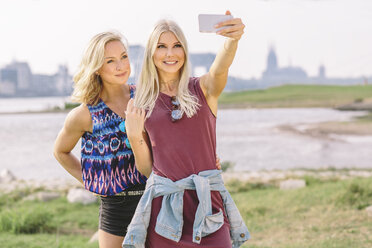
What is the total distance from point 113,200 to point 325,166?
429 inches

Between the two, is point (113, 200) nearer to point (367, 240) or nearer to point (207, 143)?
point (207, 143)

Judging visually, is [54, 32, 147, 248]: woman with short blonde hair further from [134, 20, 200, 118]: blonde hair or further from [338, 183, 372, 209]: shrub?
[338, 183, 372, 209]: shrub

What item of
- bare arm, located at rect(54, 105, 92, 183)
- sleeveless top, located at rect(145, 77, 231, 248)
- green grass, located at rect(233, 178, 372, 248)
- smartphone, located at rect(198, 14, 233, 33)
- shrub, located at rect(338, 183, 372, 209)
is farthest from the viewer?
shrub, located at rect(338, 183, 372, 209)

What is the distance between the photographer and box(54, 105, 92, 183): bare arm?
2.37m

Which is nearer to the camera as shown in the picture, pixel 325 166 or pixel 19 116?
pixel 325 166

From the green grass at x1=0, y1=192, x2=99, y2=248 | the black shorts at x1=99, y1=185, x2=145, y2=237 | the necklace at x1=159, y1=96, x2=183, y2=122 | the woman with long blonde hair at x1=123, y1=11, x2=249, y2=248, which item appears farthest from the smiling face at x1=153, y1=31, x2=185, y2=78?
the green grass at x1=0, y1=192, x2=99, y2=248

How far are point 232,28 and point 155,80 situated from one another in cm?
48

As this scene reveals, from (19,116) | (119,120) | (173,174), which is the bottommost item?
(19,116)

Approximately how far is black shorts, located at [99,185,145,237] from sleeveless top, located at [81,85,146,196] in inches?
2.0

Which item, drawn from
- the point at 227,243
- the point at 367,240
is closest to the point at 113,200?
the point at 227,243

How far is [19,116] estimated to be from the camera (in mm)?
44375

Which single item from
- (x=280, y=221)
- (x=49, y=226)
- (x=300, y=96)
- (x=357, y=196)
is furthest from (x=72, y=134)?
(x=300, y=96)

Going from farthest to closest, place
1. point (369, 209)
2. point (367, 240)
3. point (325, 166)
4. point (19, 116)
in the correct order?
point (19, 116), point (325, 166), point (369, 209), point (367, 240)

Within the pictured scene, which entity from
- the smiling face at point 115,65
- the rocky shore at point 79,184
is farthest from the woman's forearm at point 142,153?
the rocky shore at point 79,184
